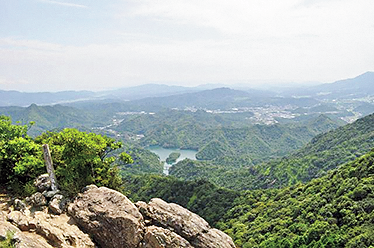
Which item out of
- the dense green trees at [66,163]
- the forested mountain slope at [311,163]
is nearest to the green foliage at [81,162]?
the dense green trees at [66,163]

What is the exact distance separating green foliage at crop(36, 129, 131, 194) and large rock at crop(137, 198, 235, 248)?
3.48 meters

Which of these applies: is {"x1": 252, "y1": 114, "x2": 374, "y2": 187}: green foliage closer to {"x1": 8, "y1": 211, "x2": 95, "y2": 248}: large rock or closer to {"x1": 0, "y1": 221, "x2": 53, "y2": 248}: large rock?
{"x1": 8, "y1": 211, "x2": 95, "y2": 248}: large rock

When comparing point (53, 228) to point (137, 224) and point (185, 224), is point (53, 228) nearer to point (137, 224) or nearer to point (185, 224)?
point (137, 224)

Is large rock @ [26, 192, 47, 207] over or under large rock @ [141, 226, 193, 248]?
over

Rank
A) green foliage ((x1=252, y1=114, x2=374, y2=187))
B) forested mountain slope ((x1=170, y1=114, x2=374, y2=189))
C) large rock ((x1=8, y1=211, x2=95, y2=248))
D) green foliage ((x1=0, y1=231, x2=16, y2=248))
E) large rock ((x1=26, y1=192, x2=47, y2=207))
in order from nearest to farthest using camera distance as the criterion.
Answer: green foliage ((x1=0, y1=231, x2=16, y2=248))
large rock ((x1=8, y1=211, x2=95, y2=248))
large rock ((x1=26, y1=192, x2=47, y2=207))
green foliage ((x1=252, y1=114, x2=374, y2=187))
forested mountain slope ((x1=170, y1=114, x2=374, y2=189))

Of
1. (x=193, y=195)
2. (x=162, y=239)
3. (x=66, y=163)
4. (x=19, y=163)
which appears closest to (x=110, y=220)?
(x=162, y=239)

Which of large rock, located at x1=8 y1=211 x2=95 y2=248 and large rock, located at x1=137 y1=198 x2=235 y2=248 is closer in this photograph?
large rock, located at x1=8 y1=211 x2=95 y2=248

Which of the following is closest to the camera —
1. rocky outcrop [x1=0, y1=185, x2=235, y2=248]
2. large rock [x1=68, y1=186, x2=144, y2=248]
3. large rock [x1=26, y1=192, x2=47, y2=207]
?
rocky outcrop [x1=0, y1=185, x2=235, y2=248]

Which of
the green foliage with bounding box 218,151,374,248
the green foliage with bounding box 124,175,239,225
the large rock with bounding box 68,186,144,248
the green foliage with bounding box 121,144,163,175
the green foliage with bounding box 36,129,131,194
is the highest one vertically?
the green foliage with bounding box 36,129,131,194

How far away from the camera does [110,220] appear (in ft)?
42.8

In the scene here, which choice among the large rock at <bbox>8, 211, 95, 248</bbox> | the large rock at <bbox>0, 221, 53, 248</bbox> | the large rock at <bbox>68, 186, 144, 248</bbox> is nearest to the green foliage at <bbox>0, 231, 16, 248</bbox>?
the large rock at <bbox>0, 221, 53, 248</bbox>

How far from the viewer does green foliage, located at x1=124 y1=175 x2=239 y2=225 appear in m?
58.4

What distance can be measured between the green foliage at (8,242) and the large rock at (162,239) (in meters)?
5.48

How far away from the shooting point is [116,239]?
12875 millimetres
